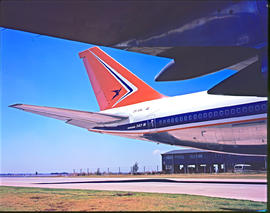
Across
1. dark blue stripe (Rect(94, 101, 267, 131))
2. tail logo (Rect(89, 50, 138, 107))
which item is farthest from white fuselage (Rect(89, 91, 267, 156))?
tail logo (Rect(89, 50, 138, 107))

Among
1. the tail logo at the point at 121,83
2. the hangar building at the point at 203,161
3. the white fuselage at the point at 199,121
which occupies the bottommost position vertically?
the hangar building at the point at 203,161

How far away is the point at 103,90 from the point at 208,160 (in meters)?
29.5

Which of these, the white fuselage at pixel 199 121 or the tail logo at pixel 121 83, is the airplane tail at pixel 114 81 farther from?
the white fuselage at pixel 199 121

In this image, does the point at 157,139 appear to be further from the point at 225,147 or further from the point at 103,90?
the point at 103,90

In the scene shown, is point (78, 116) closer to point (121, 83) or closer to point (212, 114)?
point (121, 83)

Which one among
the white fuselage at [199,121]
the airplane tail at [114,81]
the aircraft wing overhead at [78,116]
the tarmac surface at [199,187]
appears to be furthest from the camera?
the airplane tail at [114,81]

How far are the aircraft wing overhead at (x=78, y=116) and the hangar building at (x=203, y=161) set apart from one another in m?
26.3

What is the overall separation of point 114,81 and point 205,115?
910 cm

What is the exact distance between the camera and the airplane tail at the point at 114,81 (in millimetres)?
22344

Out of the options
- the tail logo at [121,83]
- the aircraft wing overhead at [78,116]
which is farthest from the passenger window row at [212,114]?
the tail logo at [121,83]

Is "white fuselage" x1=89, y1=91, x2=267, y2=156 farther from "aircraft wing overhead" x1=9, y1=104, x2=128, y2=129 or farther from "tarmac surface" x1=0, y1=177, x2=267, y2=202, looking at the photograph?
"tarmac surface" x1=0, y1=177, x2=267, y2=202

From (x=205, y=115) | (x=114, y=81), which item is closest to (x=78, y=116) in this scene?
(x=114, y=81)

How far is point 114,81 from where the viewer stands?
2328cm

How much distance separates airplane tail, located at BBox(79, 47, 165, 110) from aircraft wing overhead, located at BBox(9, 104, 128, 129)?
222cm
